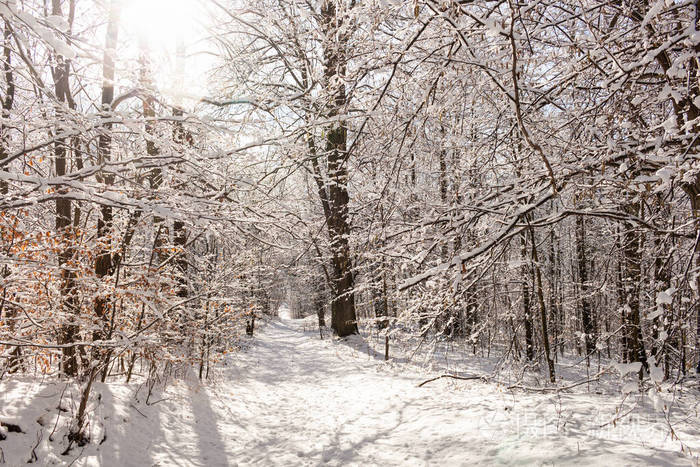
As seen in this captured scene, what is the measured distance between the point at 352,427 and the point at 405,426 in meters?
A: 0.88

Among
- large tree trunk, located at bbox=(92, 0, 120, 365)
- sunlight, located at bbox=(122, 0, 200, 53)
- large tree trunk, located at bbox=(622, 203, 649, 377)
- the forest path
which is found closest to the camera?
large tree trunk, located at bbox=(622, 203, 649, 377)

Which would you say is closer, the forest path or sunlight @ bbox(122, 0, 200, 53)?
the forest path

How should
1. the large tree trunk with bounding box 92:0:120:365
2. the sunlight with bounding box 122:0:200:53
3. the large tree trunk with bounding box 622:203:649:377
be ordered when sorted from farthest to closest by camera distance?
the large tree trunk with bounding box 92:0:120:365, the sunlight with bounding box 122:0:200:53, the large tree trunk with bounding box 622:203:649:377

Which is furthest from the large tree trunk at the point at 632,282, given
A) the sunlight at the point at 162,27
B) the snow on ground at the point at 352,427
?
the sunlight at the point at 162,27

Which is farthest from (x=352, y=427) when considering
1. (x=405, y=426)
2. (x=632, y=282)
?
(x=632, y=282)

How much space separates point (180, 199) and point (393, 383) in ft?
18.7

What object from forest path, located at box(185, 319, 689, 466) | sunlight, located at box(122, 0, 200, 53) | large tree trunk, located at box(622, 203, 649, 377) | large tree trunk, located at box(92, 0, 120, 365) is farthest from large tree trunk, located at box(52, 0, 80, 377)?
large tree trunk, located at box(622, 203, 649, 377)

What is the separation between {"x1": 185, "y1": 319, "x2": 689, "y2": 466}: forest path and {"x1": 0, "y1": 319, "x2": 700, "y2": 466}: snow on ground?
0.02 meters

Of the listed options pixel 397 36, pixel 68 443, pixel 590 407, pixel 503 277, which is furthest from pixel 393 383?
pixel 397 36

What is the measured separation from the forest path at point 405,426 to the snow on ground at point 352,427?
0.02m

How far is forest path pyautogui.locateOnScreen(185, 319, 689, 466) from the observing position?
3.72 m

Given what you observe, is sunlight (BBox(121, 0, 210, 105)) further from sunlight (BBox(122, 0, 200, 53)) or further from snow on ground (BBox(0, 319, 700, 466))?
snow on ground (BBox(0, 319, 700, 466))

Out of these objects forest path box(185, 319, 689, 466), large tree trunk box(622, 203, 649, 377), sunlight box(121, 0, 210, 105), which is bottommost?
forest path box(185, 319, 689, 466)

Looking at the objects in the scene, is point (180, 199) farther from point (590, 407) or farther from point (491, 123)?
point (590, 407)
